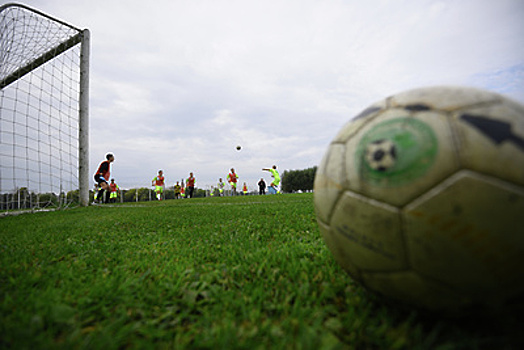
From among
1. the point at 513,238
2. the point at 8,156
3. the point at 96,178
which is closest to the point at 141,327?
the point at 513,238

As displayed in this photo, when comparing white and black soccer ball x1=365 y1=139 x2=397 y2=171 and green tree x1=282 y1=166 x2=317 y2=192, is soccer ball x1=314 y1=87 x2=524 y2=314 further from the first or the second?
green tree x1=282 y1=166 x2=317 y2=192

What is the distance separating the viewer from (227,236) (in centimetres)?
350

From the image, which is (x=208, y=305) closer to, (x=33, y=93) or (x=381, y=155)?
(x=381, y=155)

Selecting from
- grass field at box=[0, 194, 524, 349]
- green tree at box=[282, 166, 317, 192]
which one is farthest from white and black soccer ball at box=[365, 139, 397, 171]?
green tree at box=[282, 166, 317, 192]

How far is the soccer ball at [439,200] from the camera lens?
106 cm

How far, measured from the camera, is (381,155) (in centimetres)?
128

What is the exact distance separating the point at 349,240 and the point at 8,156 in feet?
32.5

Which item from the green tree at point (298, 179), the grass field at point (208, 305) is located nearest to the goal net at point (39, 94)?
the grass field at point (208, 305)

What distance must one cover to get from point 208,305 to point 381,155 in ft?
4.53

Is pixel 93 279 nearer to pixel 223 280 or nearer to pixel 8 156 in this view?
pixel 223 280

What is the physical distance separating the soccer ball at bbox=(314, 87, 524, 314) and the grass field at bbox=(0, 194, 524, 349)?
0.64ft

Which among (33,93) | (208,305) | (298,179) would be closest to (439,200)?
(208,305)

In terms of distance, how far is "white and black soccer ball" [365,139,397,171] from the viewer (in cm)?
125

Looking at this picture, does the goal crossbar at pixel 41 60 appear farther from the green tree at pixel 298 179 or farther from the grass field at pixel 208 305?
the green tree at pixel 298 179
